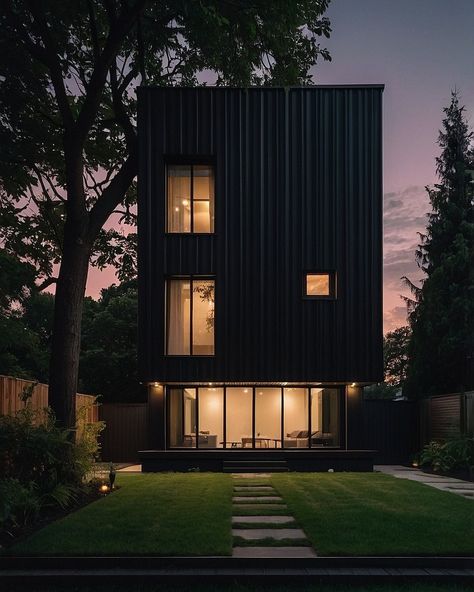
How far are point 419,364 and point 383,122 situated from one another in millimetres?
11544

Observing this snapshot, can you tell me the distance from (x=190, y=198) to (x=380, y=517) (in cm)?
1277

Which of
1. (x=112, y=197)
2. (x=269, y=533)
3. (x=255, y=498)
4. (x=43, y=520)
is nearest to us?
(x=269, y=533)

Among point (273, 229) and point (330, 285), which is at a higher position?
point (273, 229)

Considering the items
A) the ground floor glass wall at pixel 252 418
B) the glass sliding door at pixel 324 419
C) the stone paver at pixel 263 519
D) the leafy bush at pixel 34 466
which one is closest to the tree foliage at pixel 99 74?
the ground floor glass wall at pixel 252 418

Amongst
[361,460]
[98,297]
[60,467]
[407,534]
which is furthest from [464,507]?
[98,297]

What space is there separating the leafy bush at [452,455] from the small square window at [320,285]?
5585mm

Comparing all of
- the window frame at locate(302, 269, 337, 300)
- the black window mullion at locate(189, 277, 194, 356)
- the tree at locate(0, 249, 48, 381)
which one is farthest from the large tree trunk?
the window frame at locate(302, 269, 337, 300)

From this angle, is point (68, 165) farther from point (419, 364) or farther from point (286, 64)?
point (419, 364)

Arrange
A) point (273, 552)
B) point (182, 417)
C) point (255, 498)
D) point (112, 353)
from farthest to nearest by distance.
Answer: point (112, 353) → point (182, 417) → point (255, 498) → point (273, 552)

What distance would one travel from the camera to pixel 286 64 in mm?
13961

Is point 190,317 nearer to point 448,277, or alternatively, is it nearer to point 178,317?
point 178,317

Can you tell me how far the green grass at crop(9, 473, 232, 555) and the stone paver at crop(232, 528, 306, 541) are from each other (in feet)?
0.68

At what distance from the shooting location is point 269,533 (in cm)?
846

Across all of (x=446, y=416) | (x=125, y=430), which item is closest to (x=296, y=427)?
(x=446, y=416)
